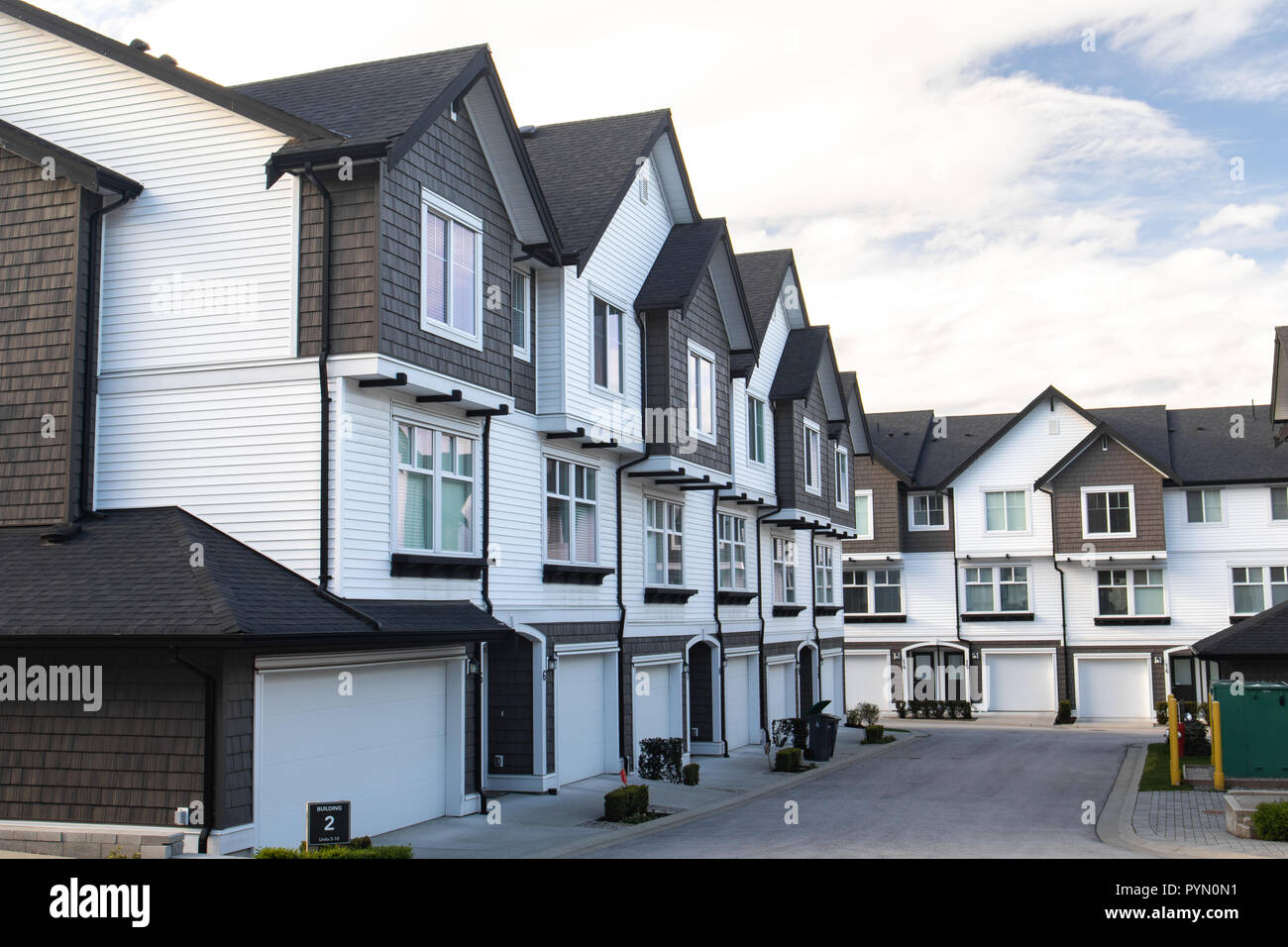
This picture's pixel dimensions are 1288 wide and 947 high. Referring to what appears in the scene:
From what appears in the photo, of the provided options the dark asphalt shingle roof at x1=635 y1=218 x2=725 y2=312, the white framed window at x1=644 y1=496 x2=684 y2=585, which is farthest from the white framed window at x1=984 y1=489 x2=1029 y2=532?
the dark asphalt shingle roof at x1=635 y1=218 x2=725 y2=312

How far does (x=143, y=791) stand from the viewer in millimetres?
14039

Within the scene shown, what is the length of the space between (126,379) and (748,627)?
18041 millimetres

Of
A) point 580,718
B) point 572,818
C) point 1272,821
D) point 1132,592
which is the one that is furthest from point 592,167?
point 1132,592

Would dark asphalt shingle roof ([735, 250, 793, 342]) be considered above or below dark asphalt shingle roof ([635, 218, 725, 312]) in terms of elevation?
above

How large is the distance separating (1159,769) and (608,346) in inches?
593

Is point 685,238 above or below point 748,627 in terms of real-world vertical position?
above

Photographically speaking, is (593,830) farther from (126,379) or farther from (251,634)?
(126,379)

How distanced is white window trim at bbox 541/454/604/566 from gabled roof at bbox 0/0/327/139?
7.26 m

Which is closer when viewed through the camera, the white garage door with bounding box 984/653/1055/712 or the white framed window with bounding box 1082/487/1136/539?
the white framed window with bounding box 1082/487/1136/539

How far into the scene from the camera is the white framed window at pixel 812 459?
3550 cm

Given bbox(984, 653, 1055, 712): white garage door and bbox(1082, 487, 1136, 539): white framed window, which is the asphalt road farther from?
bbox(1082, 487, 1136, 539): white framed window

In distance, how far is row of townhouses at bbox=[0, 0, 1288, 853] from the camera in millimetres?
14516

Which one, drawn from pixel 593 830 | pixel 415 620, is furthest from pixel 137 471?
pixel 593 830

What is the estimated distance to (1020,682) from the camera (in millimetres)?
46625
